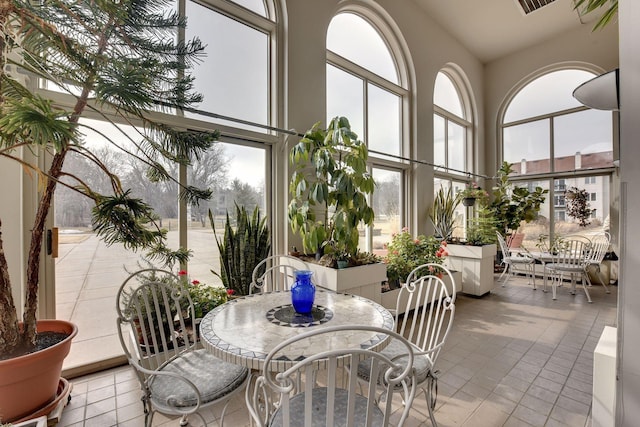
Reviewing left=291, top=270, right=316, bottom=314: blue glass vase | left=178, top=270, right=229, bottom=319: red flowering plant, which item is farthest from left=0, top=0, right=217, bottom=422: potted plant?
left=178, top=270, right=229, bottom=319: red flowering plant

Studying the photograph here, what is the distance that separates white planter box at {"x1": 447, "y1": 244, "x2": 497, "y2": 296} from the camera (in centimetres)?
438

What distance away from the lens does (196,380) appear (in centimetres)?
146

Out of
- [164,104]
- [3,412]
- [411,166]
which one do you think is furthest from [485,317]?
[3,412]

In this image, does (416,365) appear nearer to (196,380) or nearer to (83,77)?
(196,380)

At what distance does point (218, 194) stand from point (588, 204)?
659cm

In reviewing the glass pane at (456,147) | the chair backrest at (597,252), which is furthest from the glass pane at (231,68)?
the chair backrest at (597,252)

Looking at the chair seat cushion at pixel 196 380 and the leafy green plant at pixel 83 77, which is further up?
the leafy green plant at pixel 83 77

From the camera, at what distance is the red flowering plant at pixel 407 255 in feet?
12.1

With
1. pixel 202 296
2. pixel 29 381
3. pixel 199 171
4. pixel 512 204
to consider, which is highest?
pixel 199 171

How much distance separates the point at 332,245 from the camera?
314cm

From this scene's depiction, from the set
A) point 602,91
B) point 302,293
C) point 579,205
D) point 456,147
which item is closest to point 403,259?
point 302,293

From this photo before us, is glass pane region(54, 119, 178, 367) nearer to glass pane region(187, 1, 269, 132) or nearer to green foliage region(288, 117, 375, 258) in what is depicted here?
glass pane region(187, 1, 269, 132)

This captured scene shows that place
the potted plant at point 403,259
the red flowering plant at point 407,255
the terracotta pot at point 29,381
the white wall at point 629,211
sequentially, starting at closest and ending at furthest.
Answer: the white wall at point 629,211 → the terracotta pot at point 29,381 → the potted plant at point 403,259 → the red flowering plant at point 407,255

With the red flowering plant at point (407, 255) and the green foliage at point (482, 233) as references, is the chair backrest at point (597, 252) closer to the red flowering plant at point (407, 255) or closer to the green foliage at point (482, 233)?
the green foliage at point (482, 233)
